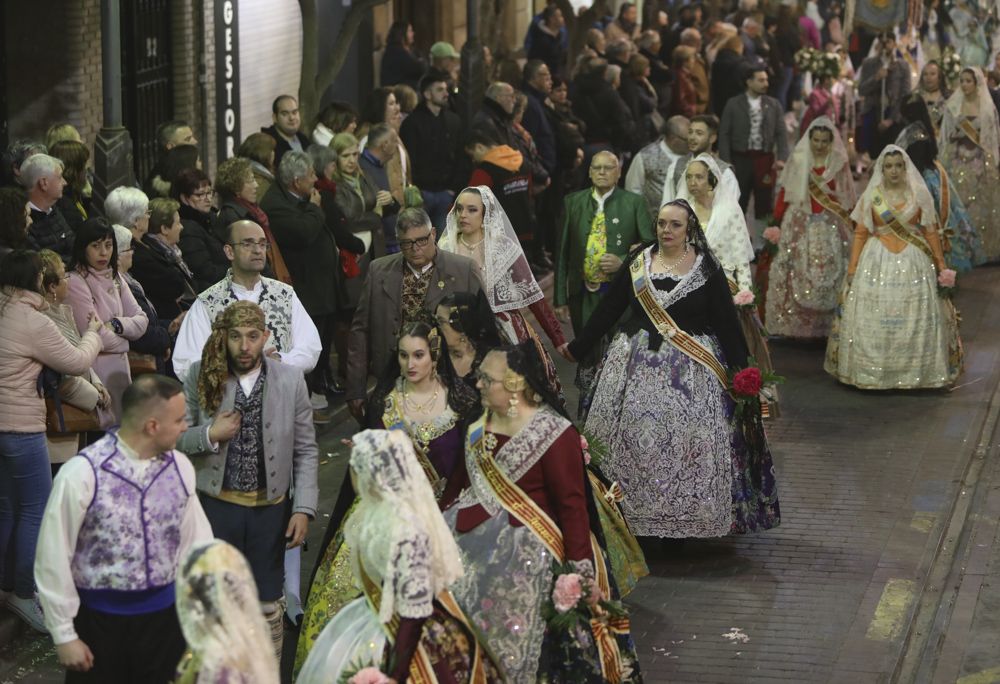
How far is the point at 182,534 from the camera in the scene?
7086 millimetres

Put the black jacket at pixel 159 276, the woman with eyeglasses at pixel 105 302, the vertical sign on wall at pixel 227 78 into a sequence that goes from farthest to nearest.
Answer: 1. the vertical sign on wall at pixel 227 78
2. the black jacket at pixel 159 276
3. the woman with eyeglasses at pixel 105 302

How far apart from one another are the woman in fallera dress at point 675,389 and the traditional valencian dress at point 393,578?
3592 millimetres

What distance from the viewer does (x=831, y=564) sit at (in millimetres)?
10977

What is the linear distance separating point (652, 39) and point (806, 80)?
8.59m

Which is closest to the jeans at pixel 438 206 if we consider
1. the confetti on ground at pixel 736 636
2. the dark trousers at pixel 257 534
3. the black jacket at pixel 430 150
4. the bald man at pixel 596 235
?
the black jacket at pixel 430 150

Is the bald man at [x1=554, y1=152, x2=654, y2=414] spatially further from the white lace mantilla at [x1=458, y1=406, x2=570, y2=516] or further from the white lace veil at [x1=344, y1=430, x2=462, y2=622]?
the white lace veil at [x1=344, y1=430, x2=462, y2=622]

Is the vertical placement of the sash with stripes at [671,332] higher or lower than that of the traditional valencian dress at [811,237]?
higher

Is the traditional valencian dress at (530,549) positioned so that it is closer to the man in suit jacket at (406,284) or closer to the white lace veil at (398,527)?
the white lace veil at (398,527)

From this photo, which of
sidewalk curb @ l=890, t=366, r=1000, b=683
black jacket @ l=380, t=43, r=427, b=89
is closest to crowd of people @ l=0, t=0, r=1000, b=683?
sidewalk curb @ l=890, t=366, r=1000, b=683

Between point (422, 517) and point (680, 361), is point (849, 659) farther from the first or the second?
point (422, 517)

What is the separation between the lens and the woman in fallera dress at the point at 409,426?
8.38m

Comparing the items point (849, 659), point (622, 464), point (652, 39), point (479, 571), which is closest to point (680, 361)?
point (622, 464)

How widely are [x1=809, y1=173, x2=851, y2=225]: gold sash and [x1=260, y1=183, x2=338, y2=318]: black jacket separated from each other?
4430 millimetres

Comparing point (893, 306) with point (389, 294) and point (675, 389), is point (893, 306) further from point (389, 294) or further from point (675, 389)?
point (389, 294)
